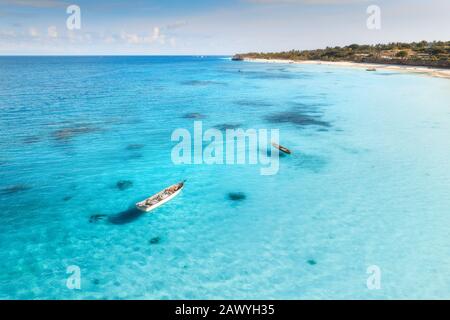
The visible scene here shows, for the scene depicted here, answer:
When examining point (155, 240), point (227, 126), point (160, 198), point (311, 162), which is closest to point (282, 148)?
point (311, 162)

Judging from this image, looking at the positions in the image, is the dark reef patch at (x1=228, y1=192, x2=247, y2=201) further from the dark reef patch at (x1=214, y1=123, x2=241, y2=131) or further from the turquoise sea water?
the dark reef patch at (x1=214, y1=123, x2=241, y2=131)

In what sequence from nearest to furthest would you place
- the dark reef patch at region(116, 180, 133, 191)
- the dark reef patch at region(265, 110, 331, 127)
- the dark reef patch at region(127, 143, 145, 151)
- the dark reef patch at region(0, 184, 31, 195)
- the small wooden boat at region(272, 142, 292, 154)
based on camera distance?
the dark reef patch at region(0, 184, 31, 195) → the dark reef patch at region(116, 180, 133, 191) → the small wooden boat at region(272, 142, 292, 154) → the dark reef patch at region(127, 143, 145, 151) → the dark reef patch at region(265, 110, 331, 127)

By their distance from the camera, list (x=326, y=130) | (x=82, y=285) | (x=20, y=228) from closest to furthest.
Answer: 1. (x=82, y=285)
2. (x=20, y=228)
3. (x=326, y=130)

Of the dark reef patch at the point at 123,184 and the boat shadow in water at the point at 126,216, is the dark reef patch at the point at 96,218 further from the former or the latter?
the dark reef patch at the point at 123,184

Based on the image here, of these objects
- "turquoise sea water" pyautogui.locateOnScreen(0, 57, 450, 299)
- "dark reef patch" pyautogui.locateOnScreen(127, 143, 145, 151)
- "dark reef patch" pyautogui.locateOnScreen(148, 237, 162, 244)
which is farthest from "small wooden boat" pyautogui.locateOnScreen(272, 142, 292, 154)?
"dark reef patch" pyautogui.locateOnScreen(148, 237, 162, 244)

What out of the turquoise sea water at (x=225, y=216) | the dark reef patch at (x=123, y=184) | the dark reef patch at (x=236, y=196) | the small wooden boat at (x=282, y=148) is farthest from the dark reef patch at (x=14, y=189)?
the small wooden boat at (x=282, y=148)
